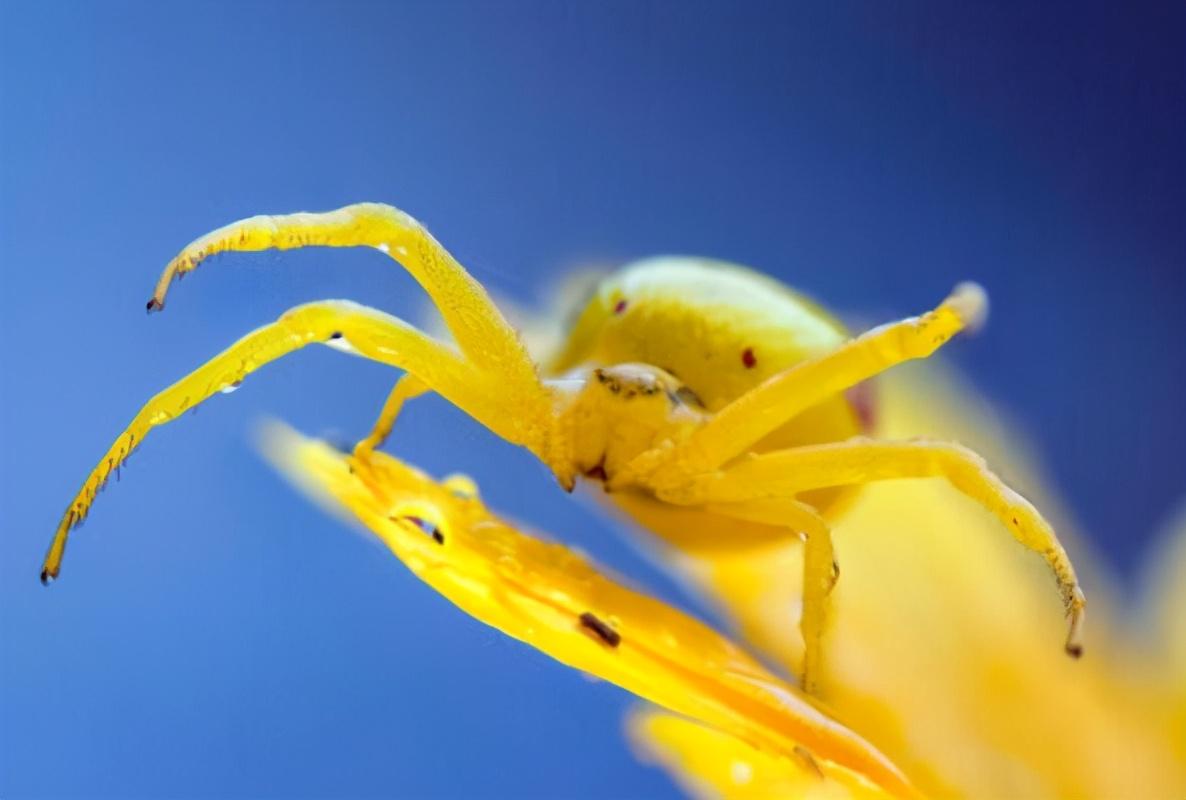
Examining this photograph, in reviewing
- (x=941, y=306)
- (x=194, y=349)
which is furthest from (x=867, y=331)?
(x=194, y=349)

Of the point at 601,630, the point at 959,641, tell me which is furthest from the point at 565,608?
the point at 959,641

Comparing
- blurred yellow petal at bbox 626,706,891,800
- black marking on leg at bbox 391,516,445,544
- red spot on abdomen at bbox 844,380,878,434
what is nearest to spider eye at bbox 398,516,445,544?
black marking on leg at bbox 391,516,445,544

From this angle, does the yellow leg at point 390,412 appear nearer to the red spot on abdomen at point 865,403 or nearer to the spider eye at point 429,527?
the spider eye at point 429,527

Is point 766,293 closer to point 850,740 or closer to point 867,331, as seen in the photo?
point 867,331

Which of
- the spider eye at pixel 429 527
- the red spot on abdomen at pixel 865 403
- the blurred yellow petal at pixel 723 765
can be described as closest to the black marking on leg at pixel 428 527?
the spider eye at pixel 429 527

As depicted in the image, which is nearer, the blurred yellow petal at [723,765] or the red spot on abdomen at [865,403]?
the blurred yellow petal at [723,765]

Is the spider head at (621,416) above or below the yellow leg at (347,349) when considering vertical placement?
above
